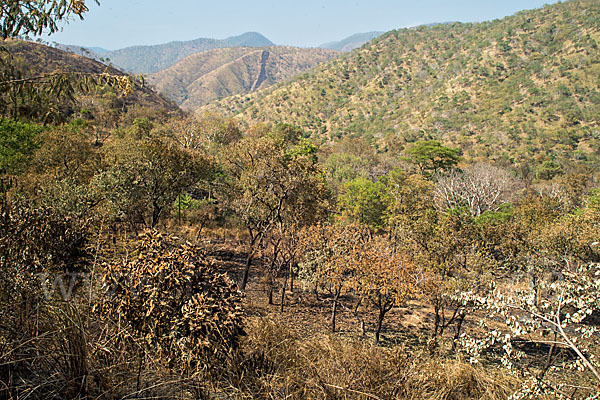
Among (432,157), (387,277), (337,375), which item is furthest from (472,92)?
(337,375)

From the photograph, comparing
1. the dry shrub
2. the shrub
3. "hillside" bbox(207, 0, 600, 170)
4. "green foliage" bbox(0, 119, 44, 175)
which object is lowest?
the dry shrub

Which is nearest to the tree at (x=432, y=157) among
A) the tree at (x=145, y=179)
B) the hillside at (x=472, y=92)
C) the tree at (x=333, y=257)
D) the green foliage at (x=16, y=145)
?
the hillside at (x=472, y=92)

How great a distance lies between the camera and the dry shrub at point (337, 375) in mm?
3859

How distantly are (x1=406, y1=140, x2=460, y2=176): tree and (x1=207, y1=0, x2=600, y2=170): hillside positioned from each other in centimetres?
1863

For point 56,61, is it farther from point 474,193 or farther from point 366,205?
point 474,193

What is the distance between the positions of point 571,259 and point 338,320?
9673 millimetres

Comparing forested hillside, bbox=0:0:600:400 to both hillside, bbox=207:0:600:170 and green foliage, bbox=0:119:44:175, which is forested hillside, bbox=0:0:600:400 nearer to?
green foliage, bbox=0:119:44:175

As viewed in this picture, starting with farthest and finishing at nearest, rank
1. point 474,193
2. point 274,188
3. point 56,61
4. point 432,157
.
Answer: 1. point 56,61
2. point 432,157
3. point 474,193
4. point 274,188

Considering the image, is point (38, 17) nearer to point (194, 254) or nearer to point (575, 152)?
point (194, 254)

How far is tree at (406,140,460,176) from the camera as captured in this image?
135ft

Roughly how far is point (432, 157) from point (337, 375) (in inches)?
1635

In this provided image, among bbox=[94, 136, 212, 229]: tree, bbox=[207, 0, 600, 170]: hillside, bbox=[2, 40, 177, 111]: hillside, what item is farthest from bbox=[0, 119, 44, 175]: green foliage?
bbox=[207, 0, 600, 170]: hillside

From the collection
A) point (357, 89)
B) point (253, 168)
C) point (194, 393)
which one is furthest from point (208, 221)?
point (357, 89)

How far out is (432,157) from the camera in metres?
41.6
